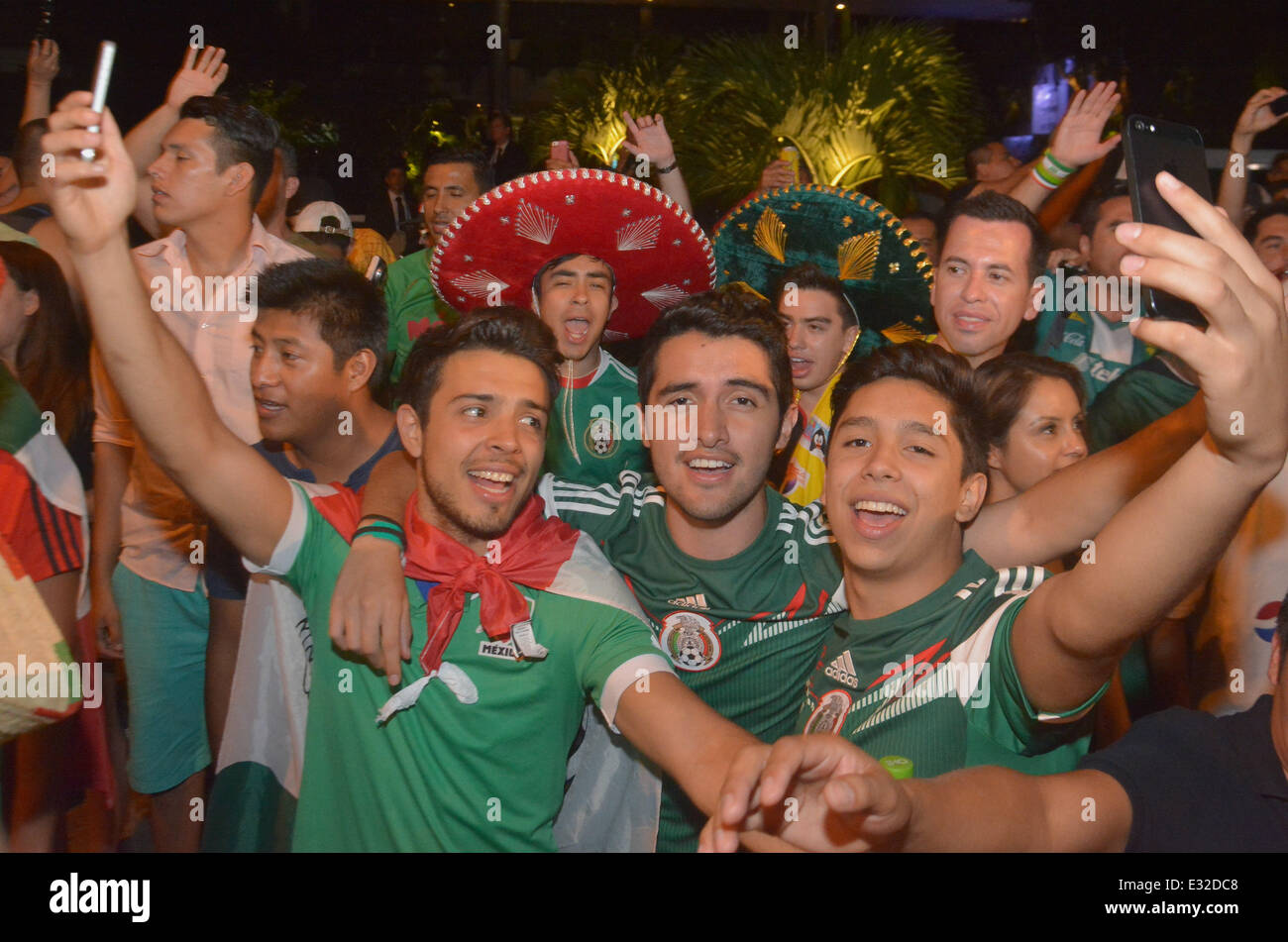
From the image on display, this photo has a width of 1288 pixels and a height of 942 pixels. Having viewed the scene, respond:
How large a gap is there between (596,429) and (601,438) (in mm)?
34

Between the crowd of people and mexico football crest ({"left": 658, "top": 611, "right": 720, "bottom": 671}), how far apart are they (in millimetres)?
12

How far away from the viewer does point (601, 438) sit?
3.16 m

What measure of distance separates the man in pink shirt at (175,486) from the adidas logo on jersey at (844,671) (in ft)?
5.79

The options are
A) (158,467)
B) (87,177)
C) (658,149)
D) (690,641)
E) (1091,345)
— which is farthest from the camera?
(658,149)

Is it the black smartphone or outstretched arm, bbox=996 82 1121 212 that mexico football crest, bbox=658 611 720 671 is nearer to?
the black smartphone

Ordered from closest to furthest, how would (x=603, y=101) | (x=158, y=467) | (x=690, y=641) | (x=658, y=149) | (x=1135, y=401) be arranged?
(x=690, y=641) < (x=1135, y=401) < (x=158, y=467) < (x=658, y=149) < (x=603, y=101)

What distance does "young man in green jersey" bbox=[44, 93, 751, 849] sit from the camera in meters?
1.86

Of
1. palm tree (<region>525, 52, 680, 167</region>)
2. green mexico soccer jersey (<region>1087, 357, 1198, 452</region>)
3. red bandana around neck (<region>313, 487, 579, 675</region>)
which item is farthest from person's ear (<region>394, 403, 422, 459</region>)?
palm tree (<region>525, 52, 680, 167</region>)

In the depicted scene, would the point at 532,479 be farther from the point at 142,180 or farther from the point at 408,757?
the point at 142,180

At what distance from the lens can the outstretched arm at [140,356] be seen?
5.12ft

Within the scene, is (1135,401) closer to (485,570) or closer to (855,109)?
(485,570)

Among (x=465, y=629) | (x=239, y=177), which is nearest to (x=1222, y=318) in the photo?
(x=465, y=629)

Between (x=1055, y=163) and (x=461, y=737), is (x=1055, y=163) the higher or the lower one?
the higher one

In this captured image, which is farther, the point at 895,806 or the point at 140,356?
the point at 140,356
